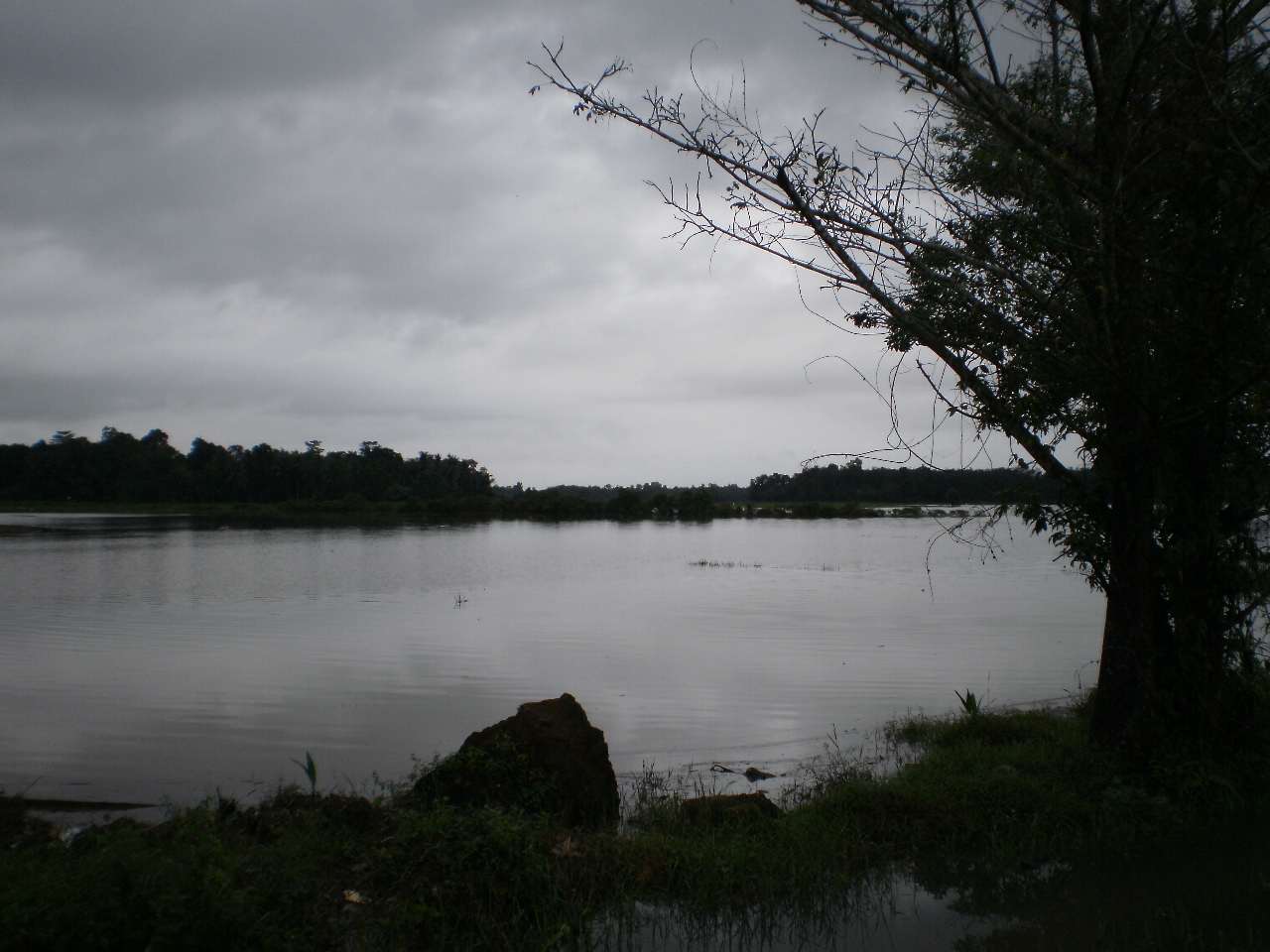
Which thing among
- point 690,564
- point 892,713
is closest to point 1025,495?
point 892,713

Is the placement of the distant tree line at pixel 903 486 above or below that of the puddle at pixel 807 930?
above

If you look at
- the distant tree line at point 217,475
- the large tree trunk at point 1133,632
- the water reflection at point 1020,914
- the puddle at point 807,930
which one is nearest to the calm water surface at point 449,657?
the large tree trunk at point 1133,632

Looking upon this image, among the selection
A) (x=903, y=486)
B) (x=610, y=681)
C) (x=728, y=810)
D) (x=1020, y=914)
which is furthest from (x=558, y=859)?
(x=903, y=486)

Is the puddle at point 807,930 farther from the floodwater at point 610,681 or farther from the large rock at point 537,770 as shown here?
the large rock at point 537,770

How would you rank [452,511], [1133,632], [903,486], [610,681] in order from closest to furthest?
[1133,632]
[610,681]
[903,486]
[452,511]

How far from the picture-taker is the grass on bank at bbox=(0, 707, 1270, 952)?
3.62 m

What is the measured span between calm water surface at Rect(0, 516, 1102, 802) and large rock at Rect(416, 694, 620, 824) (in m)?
1.96

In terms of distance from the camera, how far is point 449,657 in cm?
1287

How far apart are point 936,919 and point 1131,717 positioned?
2.51 metres

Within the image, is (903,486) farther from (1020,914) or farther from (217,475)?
(217,475)

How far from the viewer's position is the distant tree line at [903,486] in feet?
21.7

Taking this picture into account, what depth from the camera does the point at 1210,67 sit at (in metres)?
5.26

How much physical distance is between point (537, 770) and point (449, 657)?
768cm

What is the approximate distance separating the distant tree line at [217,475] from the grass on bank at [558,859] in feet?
250
